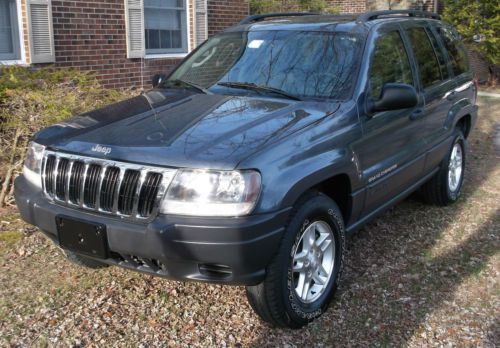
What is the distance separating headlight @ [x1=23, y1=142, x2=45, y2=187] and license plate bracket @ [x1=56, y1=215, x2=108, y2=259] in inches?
16.5

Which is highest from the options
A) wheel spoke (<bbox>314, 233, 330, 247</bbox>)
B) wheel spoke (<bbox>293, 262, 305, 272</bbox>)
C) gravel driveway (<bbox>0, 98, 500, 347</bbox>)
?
wheel spoke (<bbox>314, 233, 330, 247</bbox>)

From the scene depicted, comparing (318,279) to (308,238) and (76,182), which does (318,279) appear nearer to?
(308,238)

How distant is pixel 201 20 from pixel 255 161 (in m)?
7.62

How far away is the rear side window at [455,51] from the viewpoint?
18.8 feet

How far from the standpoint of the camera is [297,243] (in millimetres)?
3268

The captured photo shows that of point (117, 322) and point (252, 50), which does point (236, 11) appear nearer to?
point (252, 50)

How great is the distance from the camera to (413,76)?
4754mm

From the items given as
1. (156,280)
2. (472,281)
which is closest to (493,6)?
(472,281)

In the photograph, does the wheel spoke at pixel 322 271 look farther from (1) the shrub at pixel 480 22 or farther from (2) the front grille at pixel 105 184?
(1) the shrub at pixel 480 22

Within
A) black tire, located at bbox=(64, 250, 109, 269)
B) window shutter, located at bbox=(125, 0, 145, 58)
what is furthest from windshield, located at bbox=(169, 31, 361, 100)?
window shutter, located at bbox=(125, 0, 145, 58)

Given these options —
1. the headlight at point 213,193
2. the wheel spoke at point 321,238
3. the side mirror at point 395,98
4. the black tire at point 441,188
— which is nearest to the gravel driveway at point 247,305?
the wheel spoke at point 321,238

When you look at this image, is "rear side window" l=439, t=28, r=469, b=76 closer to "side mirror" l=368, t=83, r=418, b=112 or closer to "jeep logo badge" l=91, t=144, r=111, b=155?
"side mirror" l=368, t=83, r=418, b=112

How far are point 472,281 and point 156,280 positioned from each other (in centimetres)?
228

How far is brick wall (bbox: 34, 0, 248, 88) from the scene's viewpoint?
8.02m
